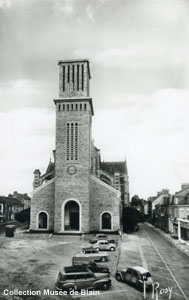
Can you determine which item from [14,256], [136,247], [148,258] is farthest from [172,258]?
[14,256]

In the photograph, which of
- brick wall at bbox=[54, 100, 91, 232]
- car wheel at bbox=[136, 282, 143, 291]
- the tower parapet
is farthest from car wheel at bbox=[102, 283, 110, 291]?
the tower parapet

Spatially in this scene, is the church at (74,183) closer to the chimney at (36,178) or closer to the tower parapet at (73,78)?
the tower parapet at (73,78)

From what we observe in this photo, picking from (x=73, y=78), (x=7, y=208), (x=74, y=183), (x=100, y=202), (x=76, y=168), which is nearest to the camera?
(x=74, y=183)

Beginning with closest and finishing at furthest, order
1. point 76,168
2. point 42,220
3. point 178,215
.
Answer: point 76,168
point 42,220
point 178,215

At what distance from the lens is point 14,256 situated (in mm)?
27266

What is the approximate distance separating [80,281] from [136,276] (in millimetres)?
3703

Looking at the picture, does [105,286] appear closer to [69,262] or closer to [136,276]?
[136,276]

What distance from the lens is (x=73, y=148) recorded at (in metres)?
43.1

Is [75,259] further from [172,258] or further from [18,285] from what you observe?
[172,258]

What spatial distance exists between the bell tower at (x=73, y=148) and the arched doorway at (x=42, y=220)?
136 inches

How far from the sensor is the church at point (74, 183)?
41.8 m

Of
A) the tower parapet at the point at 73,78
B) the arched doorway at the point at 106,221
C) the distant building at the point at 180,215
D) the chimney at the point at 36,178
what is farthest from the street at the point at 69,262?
the tower parapet at the point at 73,78

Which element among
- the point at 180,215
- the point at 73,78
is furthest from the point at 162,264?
the point at 73,78

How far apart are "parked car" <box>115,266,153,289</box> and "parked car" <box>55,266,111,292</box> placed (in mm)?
1668
